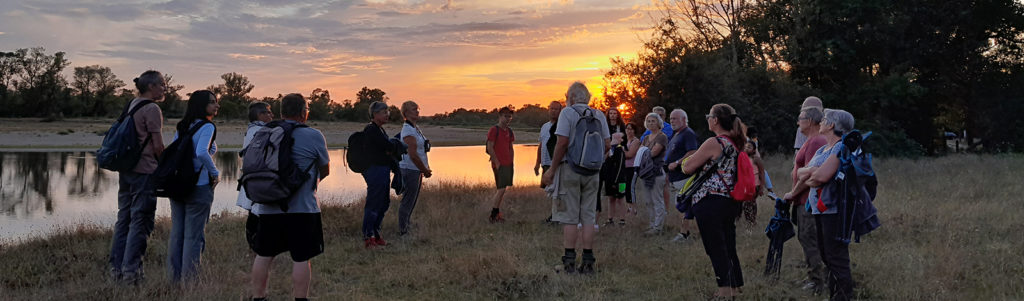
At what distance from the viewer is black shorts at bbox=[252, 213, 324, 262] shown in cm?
383

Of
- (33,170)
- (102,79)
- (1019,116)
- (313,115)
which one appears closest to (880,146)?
(1019,116)

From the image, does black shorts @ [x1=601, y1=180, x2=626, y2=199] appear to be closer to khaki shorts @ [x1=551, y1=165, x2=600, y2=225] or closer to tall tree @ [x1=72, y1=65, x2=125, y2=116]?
khaki shorts @ [x1=551, y1=165, x2=600, y2=225]

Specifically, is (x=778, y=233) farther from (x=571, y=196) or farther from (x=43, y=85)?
(x=43, y=85)

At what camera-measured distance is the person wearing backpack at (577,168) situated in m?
5.42

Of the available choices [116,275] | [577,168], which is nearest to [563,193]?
[577,168]

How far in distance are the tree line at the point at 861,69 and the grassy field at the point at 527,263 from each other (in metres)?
11.5

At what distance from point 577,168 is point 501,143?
3.36m

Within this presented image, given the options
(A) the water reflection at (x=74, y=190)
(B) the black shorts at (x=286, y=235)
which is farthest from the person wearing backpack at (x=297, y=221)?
(A) the water reflection at (x=74, y=190)

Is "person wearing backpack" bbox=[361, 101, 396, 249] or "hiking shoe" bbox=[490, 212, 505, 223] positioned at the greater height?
"person wearing backpack" bbox=[361, 101, 396, 249]

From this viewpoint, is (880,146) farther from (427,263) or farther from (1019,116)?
(427,263)

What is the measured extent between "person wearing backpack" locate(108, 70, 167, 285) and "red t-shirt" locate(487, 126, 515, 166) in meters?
4.53

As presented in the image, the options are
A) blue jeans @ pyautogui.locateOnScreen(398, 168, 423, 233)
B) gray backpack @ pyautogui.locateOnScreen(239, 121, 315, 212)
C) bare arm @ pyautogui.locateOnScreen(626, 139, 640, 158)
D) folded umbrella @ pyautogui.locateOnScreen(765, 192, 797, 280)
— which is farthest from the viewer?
bare arm @ pyautogui.locateOnScreen(626, 139, 640, 158)

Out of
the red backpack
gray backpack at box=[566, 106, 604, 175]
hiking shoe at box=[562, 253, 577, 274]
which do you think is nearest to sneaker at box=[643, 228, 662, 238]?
hiking shoe at box=[562, 253, 577, 274]

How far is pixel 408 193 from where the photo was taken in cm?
751
